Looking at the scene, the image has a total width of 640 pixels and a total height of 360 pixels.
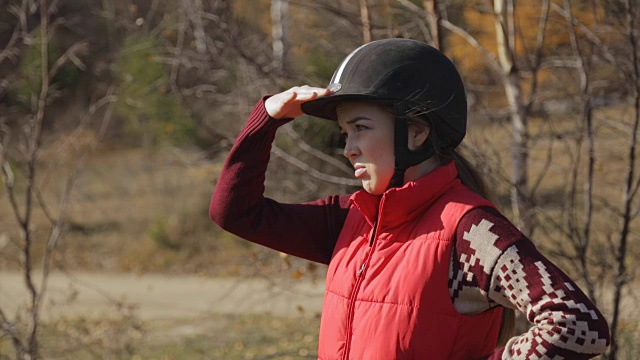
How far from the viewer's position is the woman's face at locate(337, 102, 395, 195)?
242 cm

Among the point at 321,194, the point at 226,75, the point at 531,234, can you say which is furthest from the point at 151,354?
the point at 531,234

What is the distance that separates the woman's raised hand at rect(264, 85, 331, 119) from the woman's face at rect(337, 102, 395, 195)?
0.13 meters

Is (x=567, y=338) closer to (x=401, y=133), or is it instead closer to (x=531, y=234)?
(x=401, y=133)

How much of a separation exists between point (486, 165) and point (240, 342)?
16.5 feet

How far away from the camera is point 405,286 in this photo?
225 cm

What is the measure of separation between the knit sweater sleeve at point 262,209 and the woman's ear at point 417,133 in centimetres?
39

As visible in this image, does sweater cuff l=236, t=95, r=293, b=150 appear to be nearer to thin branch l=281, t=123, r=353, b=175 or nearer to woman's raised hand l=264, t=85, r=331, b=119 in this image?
woman's raised hand l=264, t=85, r=331, b=119

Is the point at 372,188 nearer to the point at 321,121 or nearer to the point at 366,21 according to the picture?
the point at 366,21

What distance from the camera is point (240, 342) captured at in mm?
9125

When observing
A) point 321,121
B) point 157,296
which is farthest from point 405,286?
point 157,296

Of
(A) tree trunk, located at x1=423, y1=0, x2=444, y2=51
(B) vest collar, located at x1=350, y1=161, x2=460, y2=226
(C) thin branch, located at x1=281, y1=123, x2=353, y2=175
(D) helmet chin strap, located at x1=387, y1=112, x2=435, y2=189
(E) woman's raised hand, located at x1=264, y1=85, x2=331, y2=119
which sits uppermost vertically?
(A) tree trunk, located at x1=423, y1=0, x2=444, y2=51

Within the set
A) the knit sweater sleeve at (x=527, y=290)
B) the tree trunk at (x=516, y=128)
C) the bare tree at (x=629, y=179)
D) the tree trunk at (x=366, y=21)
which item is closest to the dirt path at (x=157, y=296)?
the tree trunk at (x=366, y=21)

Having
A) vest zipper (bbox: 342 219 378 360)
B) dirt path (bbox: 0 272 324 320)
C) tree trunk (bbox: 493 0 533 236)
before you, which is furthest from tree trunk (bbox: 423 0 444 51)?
dirt path (bbox: 0 272 324 320)

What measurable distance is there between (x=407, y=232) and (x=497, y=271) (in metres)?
0.31
